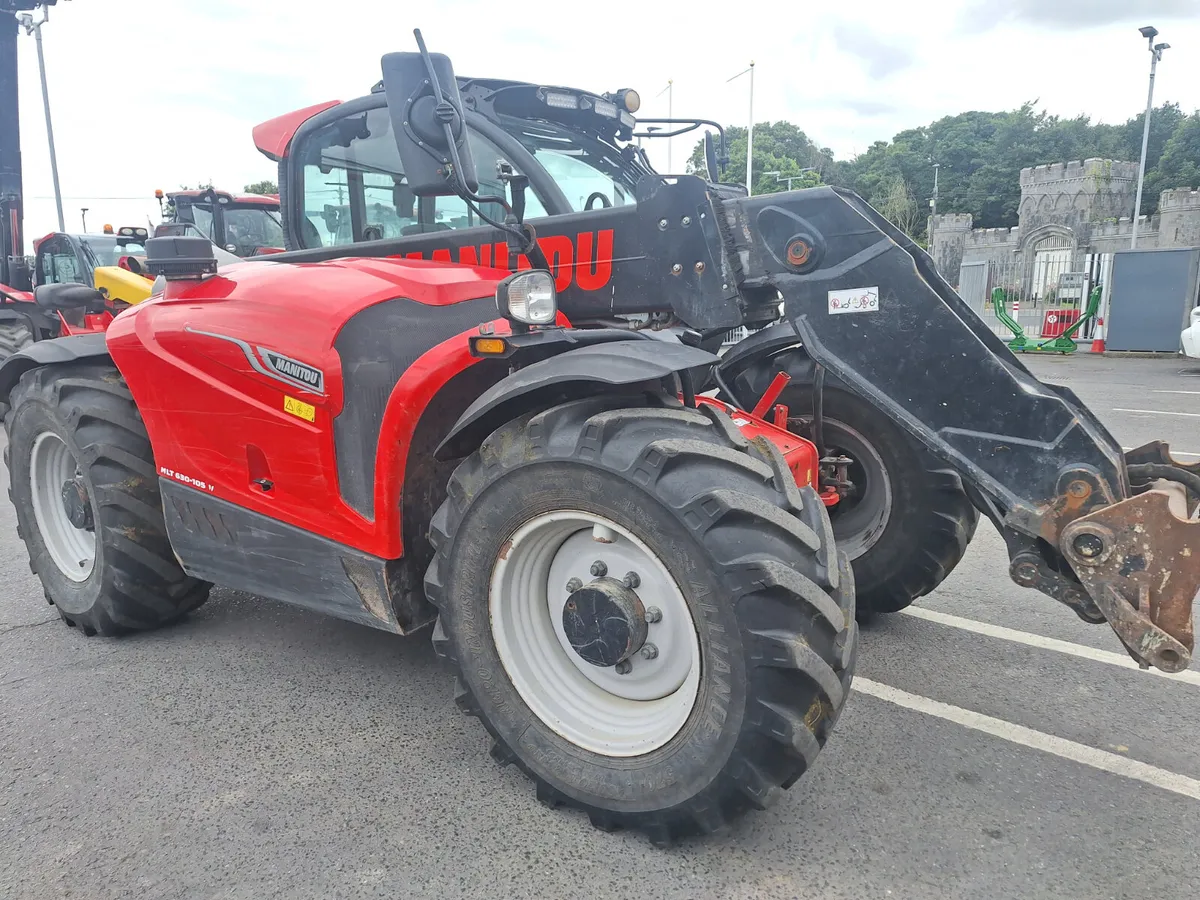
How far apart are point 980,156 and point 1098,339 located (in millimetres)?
65589

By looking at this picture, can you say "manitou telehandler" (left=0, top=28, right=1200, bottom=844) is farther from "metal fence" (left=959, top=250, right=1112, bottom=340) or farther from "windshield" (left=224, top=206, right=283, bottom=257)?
"metal fence" (left=959, top=250, right=1112, bottom=340)

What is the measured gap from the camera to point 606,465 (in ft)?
7.27

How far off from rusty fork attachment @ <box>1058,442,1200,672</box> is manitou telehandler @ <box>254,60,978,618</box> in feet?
3.86

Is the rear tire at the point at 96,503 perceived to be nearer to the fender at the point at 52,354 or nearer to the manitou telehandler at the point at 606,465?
the fender at the point at 52,354

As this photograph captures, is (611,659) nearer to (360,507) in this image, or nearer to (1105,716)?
(360,507)

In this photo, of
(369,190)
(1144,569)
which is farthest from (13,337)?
(1144,569)

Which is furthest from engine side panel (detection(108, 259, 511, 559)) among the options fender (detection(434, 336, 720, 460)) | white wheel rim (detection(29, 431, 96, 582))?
white wheel rim (detection(29, 431, 96, 582))

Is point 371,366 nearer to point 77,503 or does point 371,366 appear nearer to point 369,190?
point 369,190

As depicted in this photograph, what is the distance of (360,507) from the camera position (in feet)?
9.23

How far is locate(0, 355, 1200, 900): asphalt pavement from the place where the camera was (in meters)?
2.28

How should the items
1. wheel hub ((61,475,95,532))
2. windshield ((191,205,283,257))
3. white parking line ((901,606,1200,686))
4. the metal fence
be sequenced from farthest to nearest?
1. the metal fence
2. windshield ((191,205,283,257))
3. wheel hub ((61,475,95,532))
4. white parking line ((901,606,1200,686))

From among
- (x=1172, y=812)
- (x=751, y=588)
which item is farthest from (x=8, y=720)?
(x=1172, y=812)

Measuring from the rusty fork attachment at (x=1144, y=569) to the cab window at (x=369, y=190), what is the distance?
2322 mm

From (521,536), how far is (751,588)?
73 centimetres
